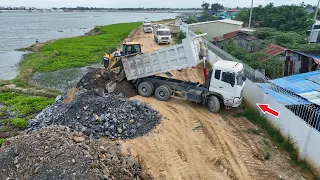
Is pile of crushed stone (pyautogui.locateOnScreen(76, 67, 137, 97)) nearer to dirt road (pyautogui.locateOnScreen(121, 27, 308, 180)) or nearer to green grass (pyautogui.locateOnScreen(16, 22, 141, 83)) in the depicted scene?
dirt road (pyautogui.locateOnScreen(121, 27, 308, 180))

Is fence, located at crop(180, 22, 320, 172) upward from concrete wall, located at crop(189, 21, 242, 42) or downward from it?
downward

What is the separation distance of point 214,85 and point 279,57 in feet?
26.0

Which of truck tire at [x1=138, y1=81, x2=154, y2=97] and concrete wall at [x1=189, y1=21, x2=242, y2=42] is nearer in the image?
truck tire at [x1=138, y1=81, x2=154, y2=97]

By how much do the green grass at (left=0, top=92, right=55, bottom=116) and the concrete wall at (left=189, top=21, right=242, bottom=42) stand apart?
21.1m

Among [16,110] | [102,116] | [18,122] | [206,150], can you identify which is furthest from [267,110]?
[16,110]

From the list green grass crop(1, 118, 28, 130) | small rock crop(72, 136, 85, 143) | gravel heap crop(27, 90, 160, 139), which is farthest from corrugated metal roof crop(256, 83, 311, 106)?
green grass crop(1, 118, 28, 130)

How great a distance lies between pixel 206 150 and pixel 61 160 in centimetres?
479

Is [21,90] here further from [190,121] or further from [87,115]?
[190,121]

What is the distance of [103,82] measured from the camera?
41.9 feet

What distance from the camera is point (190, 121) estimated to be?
35.3 ft

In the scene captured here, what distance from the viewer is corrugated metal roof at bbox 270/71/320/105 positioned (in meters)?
10.7

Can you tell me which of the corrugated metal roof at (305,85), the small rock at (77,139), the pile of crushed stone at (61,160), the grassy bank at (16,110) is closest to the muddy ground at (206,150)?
the pile of crushed stone at (61,160)

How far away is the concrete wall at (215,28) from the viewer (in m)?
29.9

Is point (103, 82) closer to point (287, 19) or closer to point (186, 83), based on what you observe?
point (186, 83)
